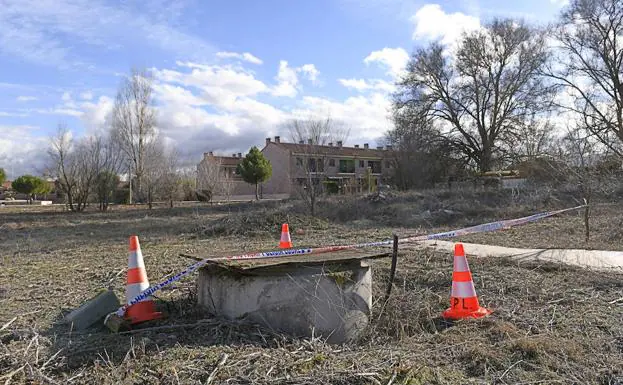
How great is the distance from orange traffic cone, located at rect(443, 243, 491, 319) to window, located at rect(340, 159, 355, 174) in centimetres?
6397

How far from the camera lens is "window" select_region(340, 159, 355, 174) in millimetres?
68750

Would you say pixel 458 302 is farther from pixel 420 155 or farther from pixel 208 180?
pixel 208 180

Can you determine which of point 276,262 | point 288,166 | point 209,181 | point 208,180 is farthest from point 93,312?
point 288,166

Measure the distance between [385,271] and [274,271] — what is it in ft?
8.29

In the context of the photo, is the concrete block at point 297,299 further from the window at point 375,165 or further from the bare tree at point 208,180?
the window at point 375,165

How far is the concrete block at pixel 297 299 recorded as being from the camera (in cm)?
423

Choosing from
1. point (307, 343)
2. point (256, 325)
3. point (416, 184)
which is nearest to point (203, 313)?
point (256, 325)

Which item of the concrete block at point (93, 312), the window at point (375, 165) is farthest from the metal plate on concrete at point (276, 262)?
the window at point (375, 165)

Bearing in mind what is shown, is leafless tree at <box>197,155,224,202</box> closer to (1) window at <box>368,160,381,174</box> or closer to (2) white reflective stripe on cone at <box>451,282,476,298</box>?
(1) window at <box>368,160,381,174</box>

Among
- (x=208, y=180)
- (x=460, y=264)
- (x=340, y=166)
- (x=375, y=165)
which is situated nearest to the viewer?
(x=460, y=264)

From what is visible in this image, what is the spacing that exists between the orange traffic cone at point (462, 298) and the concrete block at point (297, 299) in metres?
0.84

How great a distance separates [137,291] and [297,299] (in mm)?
1538

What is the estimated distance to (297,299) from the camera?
4.27 m

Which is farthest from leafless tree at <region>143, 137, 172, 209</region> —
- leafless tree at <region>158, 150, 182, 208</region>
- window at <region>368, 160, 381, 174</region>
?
window at <region>368, 160, 381, 174</region>
